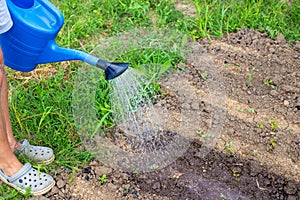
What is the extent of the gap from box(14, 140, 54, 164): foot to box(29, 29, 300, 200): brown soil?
0.35 feet

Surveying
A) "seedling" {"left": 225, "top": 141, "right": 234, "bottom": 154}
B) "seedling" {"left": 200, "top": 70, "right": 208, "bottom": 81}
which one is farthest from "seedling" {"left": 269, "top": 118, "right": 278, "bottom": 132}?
"seedling" {"left": 200, "top": 70, "right": 208, "bottom": 81}

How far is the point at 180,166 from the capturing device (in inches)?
97.4

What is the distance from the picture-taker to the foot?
7.89ft

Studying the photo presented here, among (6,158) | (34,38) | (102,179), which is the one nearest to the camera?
(34,38)

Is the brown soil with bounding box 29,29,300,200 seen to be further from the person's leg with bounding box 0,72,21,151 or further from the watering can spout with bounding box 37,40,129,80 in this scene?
the watering can spout with bounding box 37,40,129,80

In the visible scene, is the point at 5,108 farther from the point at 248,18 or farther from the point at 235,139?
the point at 248,18

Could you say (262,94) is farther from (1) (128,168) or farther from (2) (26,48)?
(2) (26,48)

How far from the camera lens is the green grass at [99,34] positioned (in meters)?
2.57

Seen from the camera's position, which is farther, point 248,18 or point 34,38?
point 248,18

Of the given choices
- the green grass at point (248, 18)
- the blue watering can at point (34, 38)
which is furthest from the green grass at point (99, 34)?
the blue watering can at point (34, 38)

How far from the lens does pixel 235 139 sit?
8.55ft

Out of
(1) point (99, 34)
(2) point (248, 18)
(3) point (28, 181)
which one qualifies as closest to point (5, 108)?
(3) point (28, 181)

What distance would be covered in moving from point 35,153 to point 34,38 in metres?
0.74

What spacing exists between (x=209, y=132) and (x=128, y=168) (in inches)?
21.2
